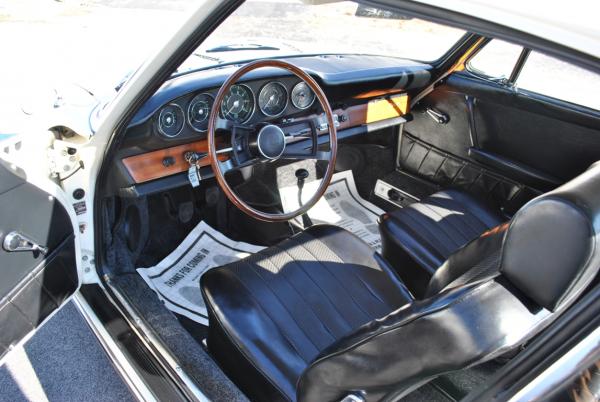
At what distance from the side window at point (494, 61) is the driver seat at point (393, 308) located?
1299 millimetres

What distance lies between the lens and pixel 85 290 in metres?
1.81

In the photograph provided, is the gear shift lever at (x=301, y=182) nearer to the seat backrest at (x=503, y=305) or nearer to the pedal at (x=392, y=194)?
the pedal at (x=392, y=194)

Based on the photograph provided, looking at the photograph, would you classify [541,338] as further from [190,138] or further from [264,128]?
[190,138]

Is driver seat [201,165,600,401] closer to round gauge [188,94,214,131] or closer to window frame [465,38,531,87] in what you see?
round gauge [188,94,214,131]

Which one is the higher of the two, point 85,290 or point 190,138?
point 190,138

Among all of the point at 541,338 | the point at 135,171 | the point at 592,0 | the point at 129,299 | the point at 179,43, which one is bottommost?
the point at 129,299

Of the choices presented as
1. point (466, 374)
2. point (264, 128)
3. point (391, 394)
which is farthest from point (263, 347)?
point (264, 128)

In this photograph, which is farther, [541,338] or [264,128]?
[264,128]

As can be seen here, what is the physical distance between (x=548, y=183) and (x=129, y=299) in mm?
1894

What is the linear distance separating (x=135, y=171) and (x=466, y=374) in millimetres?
1428

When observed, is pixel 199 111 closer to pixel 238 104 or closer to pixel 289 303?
pixel 238 104

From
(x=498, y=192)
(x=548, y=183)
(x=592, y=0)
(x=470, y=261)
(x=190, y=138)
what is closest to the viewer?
(x=592, y=0)

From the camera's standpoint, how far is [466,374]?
1737mm

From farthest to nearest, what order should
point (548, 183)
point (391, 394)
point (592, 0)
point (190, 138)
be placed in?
1. point (548, 183)
2. point (190, 138)
3. point (391, 394)
4. point (592, 0)
